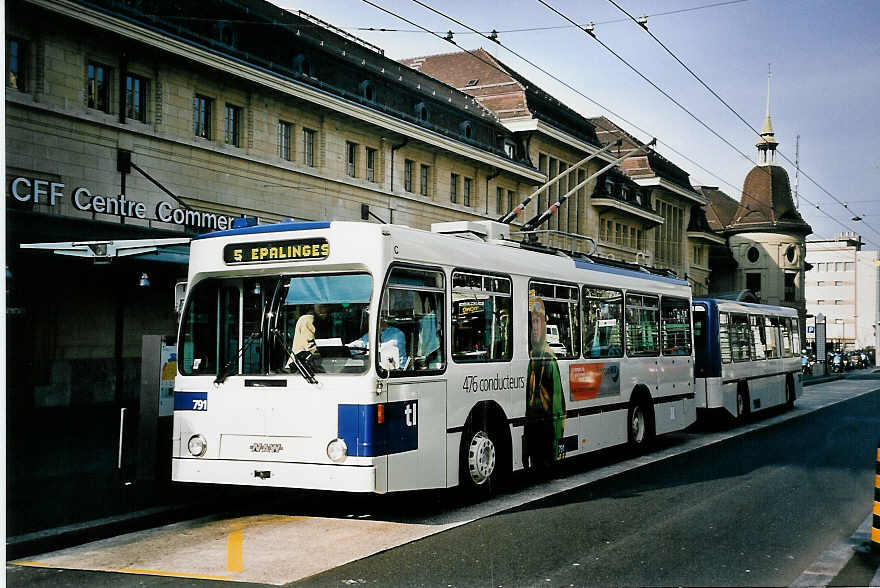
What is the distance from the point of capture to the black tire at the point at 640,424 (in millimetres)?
15414

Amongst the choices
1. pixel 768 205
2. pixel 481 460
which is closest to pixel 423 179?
pixel 481 460

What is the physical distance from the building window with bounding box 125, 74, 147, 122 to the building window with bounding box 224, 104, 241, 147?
114 inches

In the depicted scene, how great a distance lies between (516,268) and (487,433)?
2.04 m

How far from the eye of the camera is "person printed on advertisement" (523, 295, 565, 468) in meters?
12.1

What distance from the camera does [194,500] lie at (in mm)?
10445

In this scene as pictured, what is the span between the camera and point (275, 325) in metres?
9.64

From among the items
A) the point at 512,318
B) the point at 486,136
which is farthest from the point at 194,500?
the point at 486,136

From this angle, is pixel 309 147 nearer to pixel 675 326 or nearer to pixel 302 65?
pixel 302 65

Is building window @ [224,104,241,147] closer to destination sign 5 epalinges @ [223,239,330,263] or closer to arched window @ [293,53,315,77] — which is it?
arched window @ [293,53,315,77]

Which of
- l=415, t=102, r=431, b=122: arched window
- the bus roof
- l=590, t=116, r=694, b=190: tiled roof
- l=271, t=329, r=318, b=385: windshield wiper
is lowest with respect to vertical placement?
l=271, t=329, r=318, b=385: windshield wiper

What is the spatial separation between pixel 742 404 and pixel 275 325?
1564cm

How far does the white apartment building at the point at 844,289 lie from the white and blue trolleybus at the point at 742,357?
9971 centimetres

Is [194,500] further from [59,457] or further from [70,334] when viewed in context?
[70,334]

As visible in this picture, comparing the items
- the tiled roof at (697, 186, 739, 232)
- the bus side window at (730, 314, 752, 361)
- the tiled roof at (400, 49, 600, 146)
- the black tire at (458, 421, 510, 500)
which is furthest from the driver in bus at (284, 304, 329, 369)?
the tiled roof at (697, 186, 739, 232)
